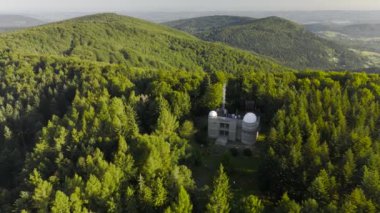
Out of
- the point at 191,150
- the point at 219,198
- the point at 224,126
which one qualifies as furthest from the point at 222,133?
the point at 219,198

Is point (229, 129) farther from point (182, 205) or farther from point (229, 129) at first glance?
point (182, 205)

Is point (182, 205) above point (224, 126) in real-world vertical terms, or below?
above

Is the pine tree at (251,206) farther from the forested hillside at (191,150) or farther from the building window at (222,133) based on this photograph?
the building window at (222,133)

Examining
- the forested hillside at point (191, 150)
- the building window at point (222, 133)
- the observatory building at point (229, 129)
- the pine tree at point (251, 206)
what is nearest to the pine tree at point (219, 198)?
the forested hillside at point (191, 150)

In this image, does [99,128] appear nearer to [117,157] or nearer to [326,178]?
[117,157]

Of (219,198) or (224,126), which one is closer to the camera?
(219,198)

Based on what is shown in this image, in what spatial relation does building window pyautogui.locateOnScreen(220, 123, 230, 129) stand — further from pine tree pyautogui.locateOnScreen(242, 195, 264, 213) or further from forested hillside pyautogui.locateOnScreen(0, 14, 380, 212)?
pine tree pyautogui.locateOnScreen(242, 195, 264, 213)
